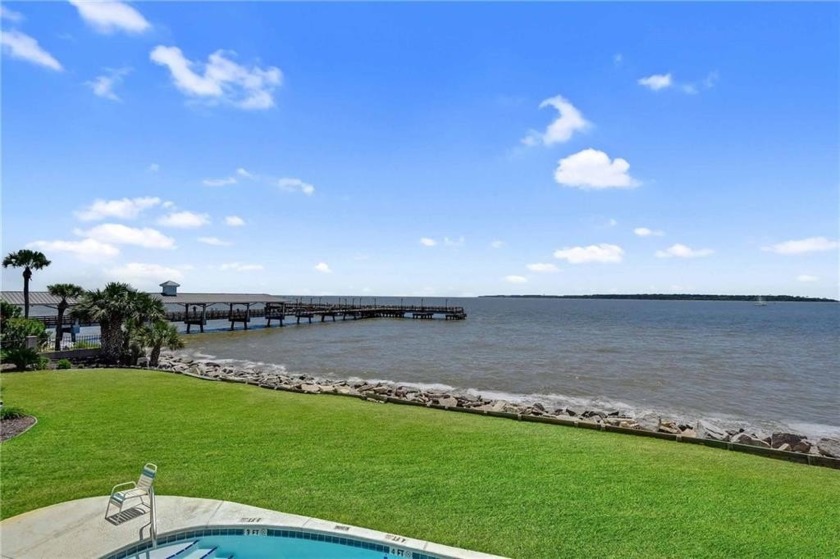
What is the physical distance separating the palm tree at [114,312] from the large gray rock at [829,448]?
2649cm

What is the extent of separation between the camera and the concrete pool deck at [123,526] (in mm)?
5082

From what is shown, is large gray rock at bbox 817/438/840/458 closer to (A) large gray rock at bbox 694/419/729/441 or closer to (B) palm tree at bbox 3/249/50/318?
(A) large gray rock at bbox 694/419/729/441

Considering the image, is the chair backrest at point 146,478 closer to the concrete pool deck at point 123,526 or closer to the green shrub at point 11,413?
the concrete pool deck at point 123,526

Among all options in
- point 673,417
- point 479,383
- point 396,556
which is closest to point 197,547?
point 396,556

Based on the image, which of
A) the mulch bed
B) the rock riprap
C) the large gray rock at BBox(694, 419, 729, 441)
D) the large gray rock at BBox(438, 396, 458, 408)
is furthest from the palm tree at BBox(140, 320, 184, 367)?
the large gray rock at BBox(694, 419, 729, 441)

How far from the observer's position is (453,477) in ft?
23.9

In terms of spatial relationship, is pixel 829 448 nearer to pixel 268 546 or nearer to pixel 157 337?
pixel 268 546

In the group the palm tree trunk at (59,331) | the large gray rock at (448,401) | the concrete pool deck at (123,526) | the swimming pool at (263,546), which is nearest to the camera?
the concrete pool deck at (123,526)

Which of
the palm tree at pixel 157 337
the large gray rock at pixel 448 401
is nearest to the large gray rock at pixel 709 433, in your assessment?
the large gray rock at pixel 448 401

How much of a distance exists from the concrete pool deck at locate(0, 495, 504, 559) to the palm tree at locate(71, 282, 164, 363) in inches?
715

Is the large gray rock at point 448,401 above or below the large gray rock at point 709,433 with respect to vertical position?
above

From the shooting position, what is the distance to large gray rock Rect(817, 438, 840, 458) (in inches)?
441

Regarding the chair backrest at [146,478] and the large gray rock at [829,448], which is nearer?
the chair backrest at [146,478]

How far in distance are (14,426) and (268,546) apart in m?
7.63
